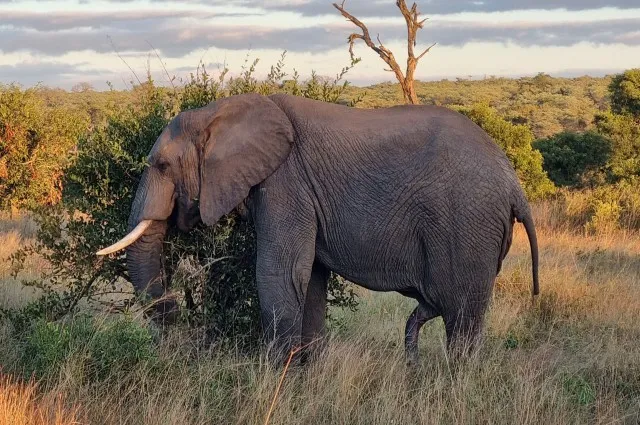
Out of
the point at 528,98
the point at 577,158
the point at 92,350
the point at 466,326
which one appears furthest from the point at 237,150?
the point at 528,98

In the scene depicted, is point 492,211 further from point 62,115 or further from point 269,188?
point 62,115

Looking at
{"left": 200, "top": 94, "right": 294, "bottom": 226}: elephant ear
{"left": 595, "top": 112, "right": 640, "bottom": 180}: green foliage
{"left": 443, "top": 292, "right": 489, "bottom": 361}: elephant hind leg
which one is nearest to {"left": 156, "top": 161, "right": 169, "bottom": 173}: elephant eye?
{"left": 200, "top": 94, "right": 294, "bottom": 226}: elephant ear

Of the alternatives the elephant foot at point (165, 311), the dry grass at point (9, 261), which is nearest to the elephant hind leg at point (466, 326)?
the elephant foot at point (165, 311)

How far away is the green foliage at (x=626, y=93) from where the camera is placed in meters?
19.7

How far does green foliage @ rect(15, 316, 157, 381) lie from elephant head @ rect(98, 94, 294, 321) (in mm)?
Answer: 469

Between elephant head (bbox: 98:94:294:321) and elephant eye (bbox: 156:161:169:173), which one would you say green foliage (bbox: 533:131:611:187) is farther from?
A: elephant eye (bbox: 156:161:169:173)

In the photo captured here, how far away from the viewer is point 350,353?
20.5ft

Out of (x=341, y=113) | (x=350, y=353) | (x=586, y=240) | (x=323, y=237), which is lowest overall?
(x=586, y=240)

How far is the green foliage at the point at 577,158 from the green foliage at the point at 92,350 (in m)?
15.4

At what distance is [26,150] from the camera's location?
16656mm

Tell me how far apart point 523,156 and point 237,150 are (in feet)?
42.8

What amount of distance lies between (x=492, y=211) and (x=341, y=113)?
1282 millimetres

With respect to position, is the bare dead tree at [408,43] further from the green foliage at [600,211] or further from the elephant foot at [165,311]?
the elephant foot at [165,311]

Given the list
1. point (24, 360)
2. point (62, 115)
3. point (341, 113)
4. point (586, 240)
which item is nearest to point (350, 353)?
point (341, 113)
